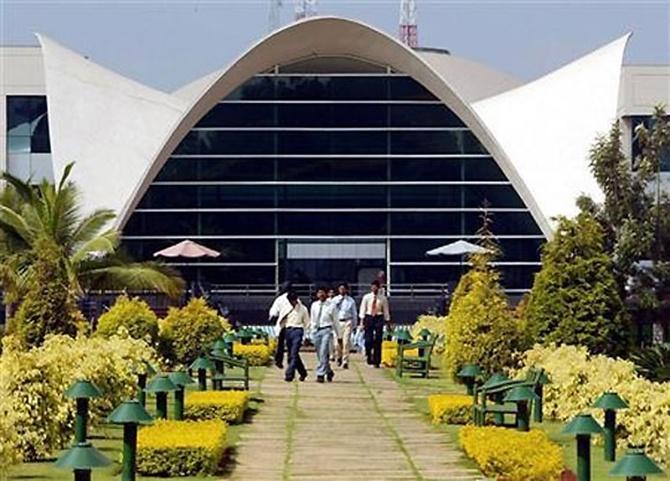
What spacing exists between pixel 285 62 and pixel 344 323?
61.0 feet

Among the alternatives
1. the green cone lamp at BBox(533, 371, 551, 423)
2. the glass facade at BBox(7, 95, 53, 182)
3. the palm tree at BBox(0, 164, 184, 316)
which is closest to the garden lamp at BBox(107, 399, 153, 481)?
the green cone lamp at BBox(533, 371, 551, 423)

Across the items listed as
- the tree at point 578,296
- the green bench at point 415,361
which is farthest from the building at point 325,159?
the tree at point 578,296

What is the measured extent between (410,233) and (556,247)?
20259mm

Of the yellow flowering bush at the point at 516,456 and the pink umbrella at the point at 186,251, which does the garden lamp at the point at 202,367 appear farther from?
the pink umbrella at the point at 186,251

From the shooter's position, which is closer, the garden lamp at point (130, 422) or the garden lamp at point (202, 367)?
the garden lamp at point (130, 422)

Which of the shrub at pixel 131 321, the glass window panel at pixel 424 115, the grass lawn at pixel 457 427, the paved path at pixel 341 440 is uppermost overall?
the glass window panel at pixel 424 115

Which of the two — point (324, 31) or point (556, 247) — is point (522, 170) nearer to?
point (324, 31)

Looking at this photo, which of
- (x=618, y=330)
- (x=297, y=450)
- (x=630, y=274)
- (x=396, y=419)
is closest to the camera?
(x=297, y=450)

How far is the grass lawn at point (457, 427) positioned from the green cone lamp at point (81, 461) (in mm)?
3717

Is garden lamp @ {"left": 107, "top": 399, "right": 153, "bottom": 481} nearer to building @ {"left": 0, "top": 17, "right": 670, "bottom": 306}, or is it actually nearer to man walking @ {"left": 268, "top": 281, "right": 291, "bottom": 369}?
man walking @ {"left": 268, "top": 281, "right": 291, "bottom": 369}

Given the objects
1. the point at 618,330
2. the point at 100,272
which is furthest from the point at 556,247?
the point at 100,272

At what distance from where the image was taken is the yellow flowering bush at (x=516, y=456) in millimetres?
8766

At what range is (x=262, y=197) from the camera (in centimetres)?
3606

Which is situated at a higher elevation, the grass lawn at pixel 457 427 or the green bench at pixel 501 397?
the green bench at pixel 501 397
